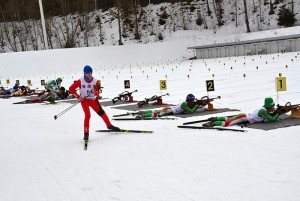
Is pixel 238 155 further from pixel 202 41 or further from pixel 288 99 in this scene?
pixel 202 41

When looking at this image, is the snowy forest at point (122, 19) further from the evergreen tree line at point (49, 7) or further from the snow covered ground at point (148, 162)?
the snow covered ground at point (148, 162)

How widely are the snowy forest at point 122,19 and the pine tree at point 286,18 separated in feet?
6.59

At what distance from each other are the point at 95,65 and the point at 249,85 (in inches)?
943

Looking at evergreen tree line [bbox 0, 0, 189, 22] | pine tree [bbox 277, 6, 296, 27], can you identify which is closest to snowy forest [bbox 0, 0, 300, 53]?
evergreen tree line [bbox 0, 0, 189, 22]

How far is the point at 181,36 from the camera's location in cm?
4756

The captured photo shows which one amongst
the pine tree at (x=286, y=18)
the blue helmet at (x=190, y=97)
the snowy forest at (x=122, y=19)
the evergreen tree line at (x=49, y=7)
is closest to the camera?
the blue helmet at (x=190, y=97)

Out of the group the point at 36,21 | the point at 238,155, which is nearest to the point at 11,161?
the point at 238,155

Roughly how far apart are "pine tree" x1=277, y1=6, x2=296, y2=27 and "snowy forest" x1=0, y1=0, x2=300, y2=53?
2.01 meters

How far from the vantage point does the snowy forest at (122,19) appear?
47219mm

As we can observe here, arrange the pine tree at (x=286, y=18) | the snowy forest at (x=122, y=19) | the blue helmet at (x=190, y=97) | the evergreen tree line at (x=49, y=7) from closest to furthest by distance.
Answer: the blue helmet at (x=190, y=97) < the pine tree at (x=286, y=18) < the snowy forest at (x=122, y=19) < the evergreen tree line at (x=49, y=7)

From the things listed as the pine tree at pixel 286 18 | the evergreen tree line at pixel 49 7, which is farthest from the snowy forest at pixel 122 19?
the pine tree at pixel 286 18

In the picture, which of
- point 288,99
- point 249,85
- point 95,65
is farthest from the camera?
point 95,65

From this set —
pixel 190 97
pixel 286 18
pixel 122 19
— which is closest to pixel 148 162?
pixel 190 97

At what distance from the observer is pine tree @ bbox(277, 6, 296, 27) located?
133 ft
